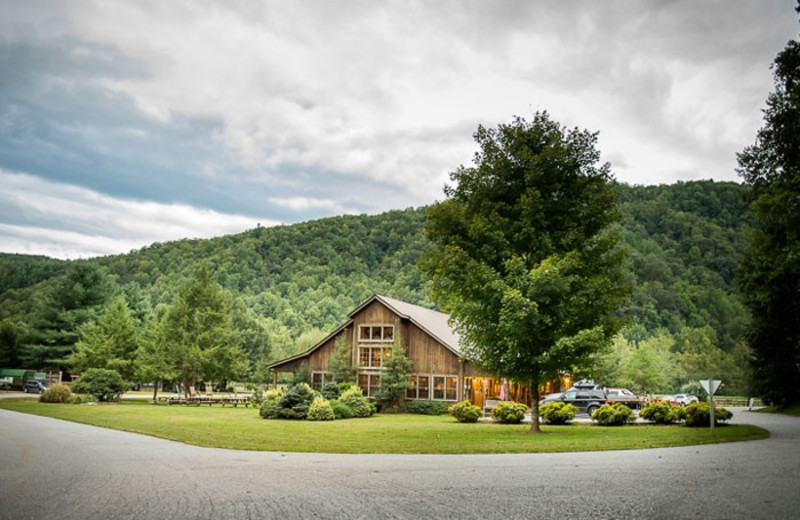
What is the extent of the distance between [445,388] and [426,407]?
2346 millimetres

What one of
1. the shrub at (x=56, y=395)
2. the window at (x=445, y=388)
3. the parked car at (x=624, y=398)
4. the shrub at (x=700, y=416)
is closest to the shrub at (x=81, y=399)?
the shrub at (x=56, y=395)

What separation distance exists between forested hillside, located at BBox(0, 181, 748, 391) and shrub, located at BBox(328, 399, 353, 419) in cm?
5346

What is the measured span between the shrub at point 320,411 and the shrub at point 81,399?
1558 cm

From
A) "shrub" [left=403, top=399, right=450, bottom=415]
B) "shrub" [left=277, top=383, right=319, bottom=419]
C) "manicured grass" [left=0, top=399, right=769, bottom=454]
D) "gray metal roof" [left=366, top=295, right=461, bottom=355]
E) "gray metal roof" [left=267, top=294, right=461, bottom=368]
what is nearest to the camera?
"manicured grass" [left=0, top=399, right=769, bottom=454]

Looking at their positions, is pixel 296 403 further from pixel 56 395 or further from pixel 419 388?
pixel 56 395

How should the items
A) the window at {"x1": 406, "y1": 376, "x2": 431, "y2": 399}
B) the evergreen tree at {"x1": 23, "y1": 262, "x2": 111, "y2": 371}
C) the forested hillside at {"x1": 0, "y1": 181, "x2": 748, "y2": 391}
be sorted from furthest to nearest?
1. the forested hillside at {"x1": 0, "y1": 181, "x2": 748, "y2": 391}
2. the evergreen tree at {"x1": 23, "y1": 262, "x2": 111, "y2": 371}
3. the window at {"x1": 406, "y1": 376, "x2": 431, "y2": 399}

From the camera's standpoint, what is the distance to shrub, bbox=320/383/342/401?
3588cm

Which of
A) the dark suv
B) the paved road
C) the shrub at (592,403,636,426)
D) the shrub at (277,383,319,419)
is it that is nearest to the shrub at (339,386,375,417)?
the shrub at (277,383,319,419)

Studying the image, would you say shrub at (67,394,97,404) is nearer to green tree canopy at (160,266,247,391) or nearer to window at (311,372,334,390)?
green tree canopy at (160,266,247,391)

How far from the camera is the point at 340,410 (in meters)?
29.8

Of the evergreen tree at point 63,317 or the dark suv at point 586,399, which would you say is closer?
the dark suv at point 586,399

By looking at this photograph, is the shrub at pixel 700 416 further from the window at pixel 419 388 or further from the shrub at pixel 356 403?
the window at pixel 419 388

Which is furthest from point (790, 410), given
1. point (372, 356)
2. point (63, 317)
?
point (63, 317)

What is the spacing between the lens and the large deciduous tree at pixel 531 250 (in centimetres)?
1998
